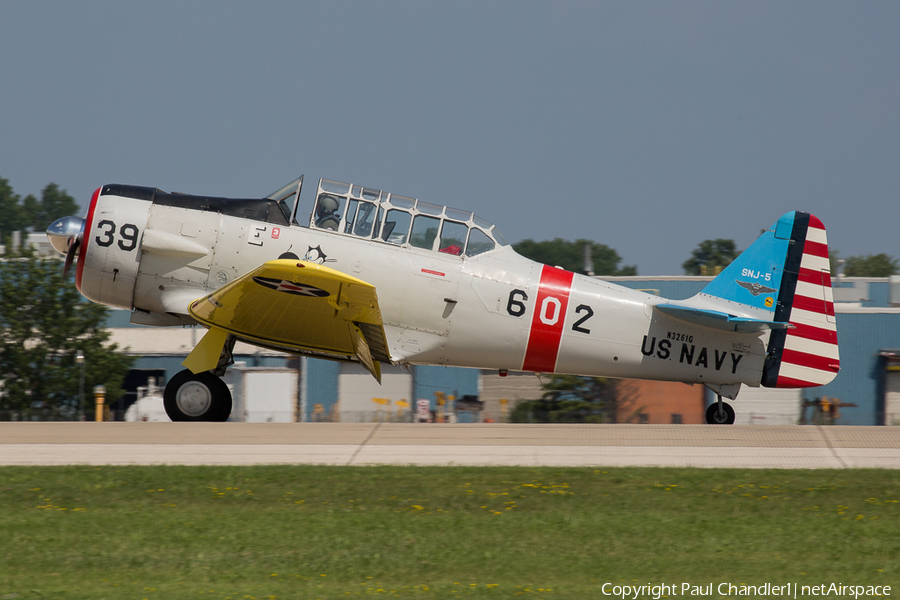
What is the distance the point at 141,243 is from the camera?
37.5ft

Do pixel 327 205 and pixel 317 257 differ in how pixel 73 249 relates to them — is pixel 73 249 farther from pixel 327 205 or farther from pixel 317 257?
pixel 327 205

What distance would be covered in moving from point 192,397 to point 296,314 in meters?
2.12

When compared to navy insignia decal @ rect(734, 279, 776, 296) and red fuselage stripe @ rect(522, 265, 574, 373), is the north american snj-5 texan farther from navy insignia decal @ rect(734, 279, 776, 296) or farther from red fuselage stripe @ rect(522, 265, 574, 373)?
navy insignia decal @ rect(734, 279, 776, 296)

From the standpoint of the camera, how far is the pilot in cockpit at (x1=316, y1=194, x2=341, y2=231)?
11.7 m

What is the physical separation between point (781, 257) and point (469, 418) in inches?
333

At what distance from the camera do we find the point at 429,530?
654 centimetres

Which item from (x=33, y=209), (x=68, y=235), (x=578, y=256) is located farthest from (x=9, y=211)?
(x=68, y=235)

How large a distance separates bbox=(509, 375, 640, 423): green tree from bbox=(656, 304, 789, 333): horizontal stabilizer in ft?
23.5

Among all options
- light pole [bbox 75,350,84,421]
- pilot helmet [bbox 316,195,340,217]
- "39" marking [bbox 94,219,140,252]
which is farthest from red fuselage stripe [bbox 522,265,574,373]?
light pole [bbox 75,350,84,421]

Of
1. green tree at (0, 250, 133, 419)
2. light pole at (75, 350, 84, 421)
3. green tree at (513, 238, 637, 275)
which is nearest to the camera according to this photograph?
light pole at (75, 350, 84, 421)

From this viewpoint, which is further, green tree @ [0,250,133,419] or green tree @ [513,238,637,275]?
green tree @ [513,238,637,275]

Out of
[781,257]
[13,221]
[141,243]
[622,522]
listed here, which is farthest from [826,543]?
[13,221]

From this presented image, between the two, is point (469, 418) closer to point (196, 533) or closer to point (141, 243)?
point (141, 243)

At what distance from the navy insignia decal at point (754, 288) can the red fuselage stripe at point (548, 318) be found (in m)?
2.76
